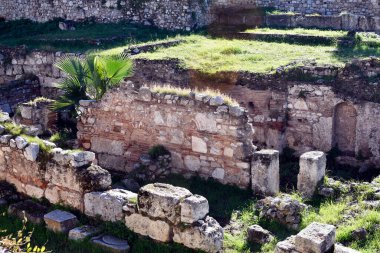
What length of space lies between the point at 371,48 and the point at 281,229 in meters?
10.1

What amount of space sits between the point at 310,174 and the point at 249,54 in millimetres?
7845

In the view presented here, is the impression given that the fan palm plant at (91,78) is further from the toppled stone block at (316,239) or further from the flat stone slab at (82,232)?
the toppled stone block at (316,239)

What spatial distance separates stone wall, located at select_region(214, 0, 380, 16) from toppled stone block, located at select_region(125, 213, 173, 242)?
16.0 m

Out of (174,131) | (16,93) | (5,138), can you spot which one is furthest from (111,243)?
(16,93)

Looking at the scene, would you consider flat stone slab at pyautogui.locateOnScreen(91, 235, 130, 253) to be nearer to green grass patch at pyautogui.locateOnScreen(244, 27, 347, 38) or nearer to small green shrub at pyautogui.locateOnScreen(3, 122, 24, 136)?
small green shrub at pyautogui.locateOnScreen(3, 122, 24, 136)

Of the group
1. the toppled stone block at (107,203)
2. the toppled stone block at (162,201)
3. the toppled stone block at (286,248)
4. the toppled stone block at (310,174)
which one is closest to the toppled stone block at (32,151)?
the toppled stone block at (107,203)

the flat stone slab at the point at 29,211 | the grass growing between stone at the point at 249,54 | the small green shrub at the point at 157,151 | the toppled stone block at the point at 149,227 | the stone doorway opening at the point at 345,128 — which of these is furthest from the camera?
the grass growing between stone at the point at 249,54

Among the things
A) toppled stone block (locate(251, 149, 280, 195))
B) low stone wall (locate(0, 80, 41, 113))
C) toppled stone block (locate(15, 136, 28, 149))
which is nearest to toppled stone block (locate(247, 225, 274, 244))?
toppled stone block (locate(251, 149, 280, 195))

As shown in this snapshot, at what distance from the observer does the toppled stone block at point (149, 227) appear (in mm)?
9344

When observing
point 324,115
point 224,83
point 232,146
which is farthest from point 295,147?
point 232,146

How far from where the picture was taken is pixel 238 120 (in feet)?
39.2

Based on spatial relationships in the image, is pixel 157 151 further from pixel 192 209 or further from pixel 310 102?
pixel 310 102

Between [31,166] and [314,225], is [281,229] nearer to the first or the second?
[314,225]

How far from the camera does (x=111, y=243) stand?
9570 mm
